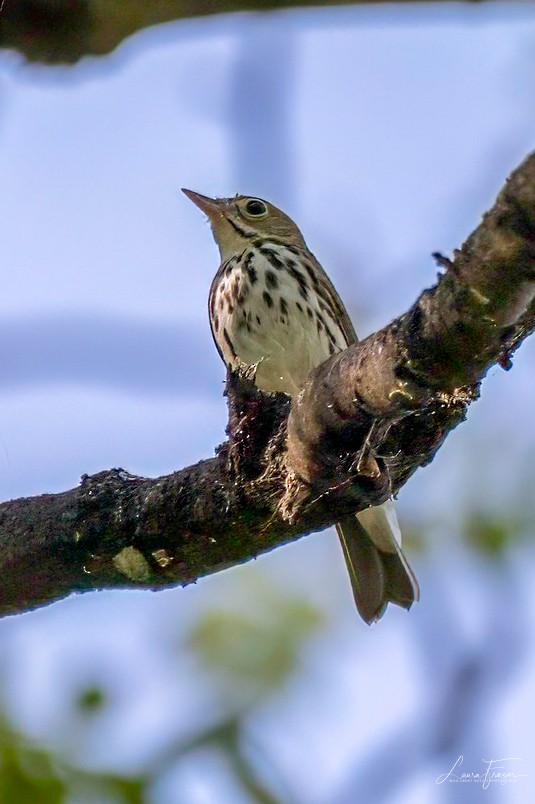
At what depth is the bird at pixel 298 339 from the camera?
5434 mm

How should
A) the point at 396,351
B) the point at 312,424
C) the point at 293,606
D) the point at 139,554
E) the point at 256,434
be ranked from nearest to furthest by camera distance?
the point at 396,351 < the point at 312,424 < the point at 256,434 < the point at 139,554 < the point at 293,606

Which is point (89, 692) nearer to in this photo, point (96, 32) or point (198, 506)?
point (198, 506)

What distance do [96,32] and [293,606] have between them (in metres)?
2.73

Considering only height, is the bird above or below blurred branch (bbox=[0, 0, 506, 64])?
below

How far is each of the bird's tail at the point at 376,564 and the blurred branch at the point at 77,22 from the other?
2.26 meters

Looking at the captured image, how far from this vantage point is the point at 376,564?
18.0 feet

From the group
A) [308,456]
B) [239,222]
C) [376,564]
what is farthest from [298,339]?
[308,456]

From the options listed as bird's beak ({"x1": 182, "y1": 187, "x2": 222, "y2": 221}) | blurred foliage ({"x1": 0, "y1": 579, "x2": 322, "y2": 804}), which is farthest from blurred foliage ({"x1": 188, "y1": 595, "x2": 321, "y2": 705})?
bird's beak ({"x1": 182, "y1": 187, "x2": 222, "y2": 221})

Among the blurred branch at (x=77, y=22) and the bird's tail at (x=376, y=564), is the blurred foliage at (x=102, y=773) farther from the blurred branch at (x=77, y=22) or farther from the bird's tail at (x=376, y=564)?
the blurred branch at (x=77, y=22)

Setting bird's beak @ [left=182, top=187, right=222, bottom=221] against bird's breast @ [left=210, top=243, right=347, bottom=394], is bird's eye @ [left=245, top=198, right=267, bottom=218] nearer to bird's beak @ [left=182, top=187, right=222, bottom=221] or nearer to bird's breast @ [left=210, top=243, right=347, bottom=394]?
bird's beak @ [left=182, top=187, right=222, bottom=221]

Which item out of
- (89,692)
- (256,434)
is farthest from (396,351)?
(89,692)

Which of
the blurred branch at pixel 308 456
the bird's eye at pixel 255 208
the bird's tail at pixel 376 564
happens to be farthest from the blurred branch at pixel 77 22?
the bird's tail at pixel 376 564

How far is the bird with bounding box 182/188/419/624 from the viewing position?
543 cm

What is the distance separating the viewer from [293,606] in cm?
584
